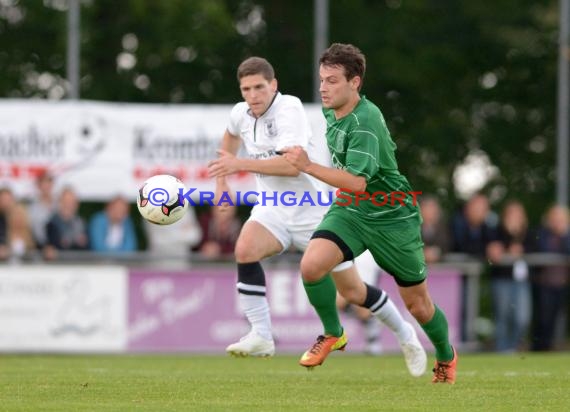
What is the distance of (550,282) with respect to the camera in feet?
59.2

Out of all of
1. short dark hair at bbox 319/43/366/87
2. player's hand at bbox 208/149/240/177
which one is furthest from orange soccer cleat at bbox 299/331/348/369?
short dark hair at bbox 319/43/366/87

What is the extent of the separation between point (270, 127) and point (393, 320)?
1.73 m

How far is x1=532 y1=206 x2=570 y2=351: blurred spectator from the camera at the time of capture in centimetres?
1784

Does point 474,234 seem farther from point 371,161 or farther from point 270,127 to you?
point 371,161

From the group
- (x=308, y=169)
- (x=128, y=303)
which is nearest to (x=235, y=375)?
(x=308, y=169)

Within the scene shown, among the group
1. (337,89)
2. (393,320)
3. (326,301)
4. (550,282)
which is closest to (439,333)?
(393,320)

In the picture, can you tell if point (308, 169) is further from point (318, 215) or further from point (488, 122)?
point (488, 122)

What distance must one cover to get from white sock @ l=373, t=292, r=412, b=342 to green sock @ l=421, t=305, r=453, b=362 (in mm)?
601

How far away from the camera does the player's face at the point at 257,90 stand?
391 inches

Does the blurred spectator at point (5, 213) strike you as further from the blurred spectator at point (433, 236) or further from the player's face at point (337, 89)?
the player's face at point (337, 89)

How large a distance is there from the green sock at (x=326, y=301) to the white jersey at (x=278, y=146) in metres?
0.63

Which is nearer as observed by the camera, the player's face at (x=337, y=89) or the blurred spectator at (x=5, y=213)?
the player's face at (x=337, y=89)

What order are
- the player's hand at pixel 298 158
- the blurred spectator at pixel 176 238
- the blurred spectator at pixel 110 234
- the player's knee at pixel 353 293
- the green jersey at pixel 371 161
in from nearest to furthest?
the player's hand at pixel 298 158 → the green jersey at pixel 371 161 → the player's knee at pixel 353 293 → the blurred spectator at pixel 110 234 → the blurred spectator at pixel 176 238

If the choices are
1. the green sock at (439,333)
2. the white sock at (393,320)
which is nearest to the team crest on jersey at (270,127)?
the white sock at (393,320)
